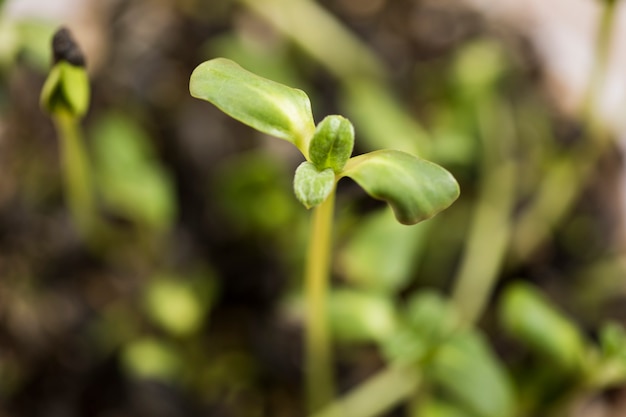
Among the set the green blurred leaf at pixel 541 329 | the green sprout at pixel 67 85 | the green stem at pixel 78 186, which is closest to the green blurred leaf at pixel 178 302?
the green stem at pixel 78 186

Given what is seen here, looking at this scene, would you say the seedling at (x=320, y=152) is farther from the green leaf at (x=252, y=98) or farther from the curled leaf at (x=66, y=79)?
the curled leaf at (x=66, y=79)

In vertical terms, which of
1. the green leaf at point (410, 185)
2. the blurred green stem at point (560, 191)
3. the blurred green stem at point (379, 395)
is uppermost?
the green leaf at point (410, 185)

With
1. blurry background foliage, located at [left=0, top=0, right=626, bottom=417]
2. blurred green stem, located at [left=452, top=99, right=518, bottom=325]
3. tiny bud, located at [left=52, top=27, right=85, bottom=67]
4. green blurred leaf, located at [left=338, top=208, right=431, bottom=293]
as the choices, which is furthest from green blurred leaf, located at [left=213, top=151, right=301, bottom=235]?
tiny bud, located at [left=52, top=27, right=85, bottom=67]

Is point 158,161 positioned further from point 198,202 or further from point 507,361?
point 507,361

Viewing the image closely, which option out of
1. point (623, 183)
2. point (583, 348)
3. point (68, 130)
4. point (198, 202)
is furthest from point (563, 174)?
point (68, 130)

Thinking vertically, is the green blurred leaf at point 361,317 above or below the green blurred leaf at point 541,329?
below

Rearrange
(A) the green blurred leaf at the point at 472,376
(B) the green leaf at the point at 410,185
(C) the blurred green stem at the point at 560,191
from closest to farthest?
(B) the green leaf at the point at 410,185, (A) the green blurred leaf at the point at 472,376, (C) the blurred green stem at the point at 560,191

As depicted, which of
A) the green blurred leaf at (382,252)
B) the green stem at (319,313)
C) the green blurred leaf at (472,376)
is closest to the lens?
the green stem at (319,313)
